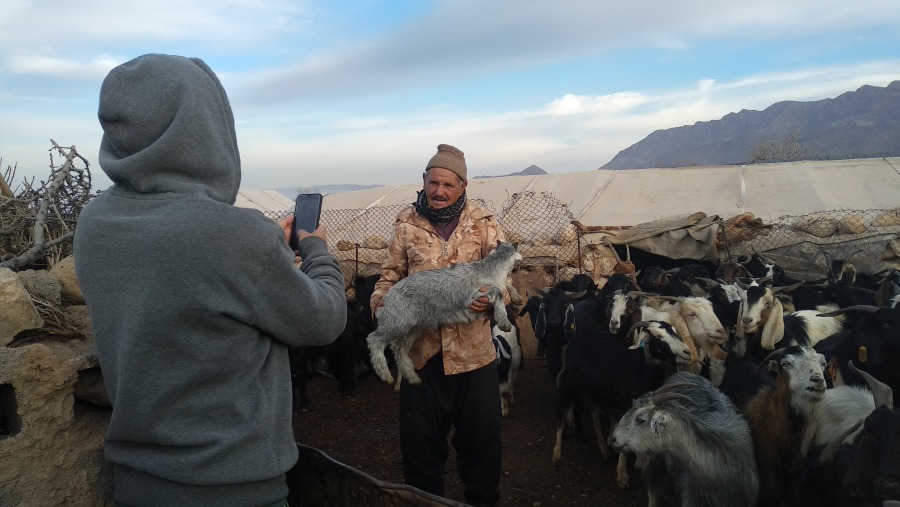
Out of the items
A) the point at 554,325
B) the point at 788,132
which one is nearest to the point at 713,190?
the point at 554,325

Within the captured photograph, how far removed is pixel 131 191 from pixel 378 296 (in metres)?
2.16

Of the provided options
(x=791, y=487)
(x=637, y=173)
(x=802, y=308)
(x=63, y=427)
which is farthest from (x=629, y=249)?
(x=63, y=427)

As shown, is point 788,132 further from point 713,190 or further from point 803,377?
point 803,377

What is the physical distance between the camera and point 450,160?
3383mm

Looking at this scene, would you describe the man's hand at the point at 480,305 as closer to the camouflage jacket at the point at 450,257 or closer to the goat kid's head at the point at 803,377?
the camouflage jacket at the point at 450,257

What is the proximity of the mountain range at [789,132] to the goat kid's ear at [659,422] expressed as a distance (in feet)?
163

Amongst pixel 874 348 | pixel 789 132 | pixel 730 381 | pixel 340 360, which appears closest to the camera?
pixel 874 348

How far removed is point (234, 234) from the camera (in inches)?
59.2

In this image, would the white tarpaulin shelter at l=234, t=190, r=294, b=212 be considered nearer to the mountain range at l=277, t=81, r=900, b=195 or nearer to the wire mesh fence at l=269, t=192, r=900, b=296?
the wire mesh fence at l=269, t=192, r=900, b=296

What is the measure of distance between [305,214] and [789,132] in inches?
2926

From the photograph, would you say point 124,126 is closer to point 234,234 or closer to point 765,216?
point 234,234

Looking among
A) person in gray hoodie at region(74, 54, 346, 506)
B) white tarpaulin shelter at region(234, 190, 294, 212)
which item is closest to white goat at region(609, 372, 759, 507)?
person in gray hoodie at region(74, 54, 346, 506)

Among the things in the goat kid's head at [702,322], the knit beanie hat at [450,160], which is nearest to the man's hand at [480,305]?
the knit beanie hat at [450,160]

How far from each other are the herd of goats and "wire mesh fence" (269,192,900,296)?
806 mm
